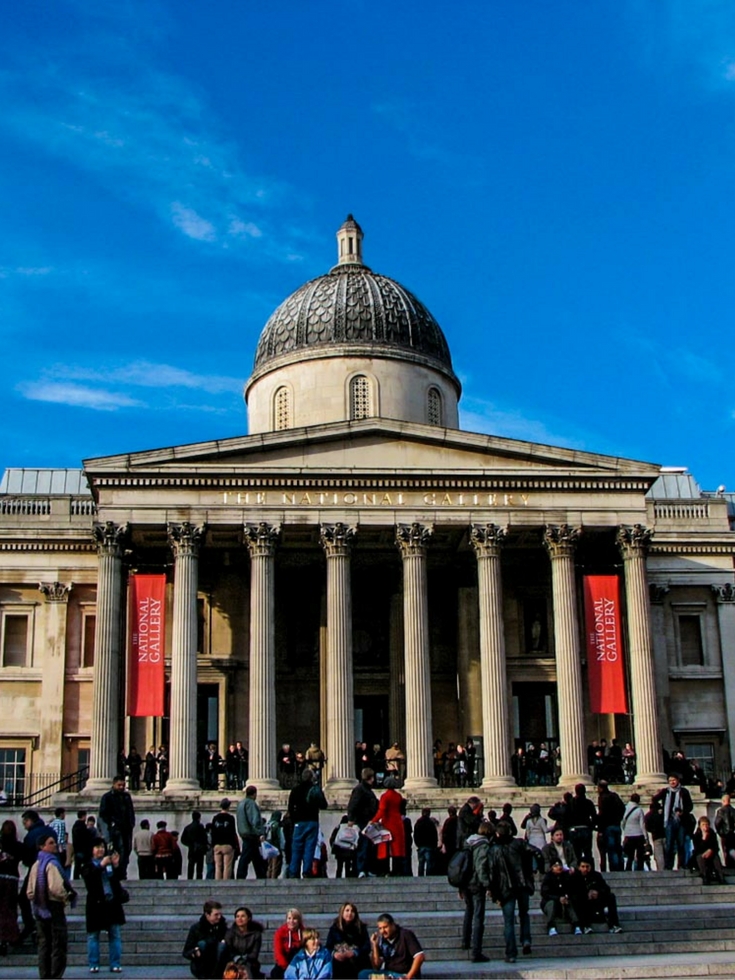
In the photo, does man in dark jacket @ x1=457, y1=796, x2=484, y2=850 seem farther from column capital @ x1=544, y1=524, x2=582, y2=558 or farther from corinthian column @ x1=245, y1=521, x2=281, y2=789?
column capital @ x1=544, y1=524, x2=582, y2=558

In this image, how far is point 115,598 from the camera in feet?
140

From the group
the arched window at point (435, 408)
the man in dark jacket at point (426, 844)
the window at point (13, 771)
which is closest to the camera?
the man in dark jacket at point (426, 844)

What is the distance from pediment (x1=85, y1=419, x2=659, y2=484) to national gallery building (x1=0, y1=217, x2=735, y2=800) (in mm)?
70

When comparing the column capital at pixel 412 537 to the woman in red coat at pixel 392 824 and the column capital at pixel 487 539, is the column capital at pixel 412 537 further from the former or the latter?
the woman in red coat at pixel 392 824

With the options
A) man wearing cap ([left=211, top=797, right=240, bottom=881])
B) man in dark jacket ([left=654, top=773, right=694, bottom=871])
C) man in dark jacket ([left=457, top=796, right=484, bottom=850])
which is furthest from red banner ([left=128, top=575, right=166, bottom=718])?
man in dark jacket ([left=654, top=773, right=694, bottom=871])

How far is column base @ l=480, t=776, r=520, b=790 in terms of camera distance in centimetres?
4131

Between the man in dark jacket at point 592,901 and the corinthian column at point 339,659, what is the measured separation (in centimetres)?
1662

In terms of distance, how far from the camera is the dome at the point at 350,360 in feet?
166

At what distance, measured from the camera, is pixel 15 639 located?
4922cm

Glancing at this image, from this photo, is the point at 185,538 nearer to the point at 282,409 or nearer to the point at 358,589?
the point at 358,589

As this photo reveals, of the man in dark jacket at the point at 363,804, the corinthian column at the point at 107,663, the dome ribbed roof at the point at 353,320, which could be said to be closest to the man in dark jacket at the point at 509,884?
the man in dark jacket at the point at 363,804

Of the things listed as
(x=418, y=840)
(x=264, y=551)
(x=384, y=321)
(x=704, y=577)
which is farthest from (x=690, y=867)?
(x=384, y=321)

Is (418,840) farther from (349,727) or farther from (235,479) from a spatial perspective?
(235,479)

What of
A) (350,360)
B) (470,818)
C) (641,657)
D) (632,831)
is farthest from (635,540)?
(470,818)
